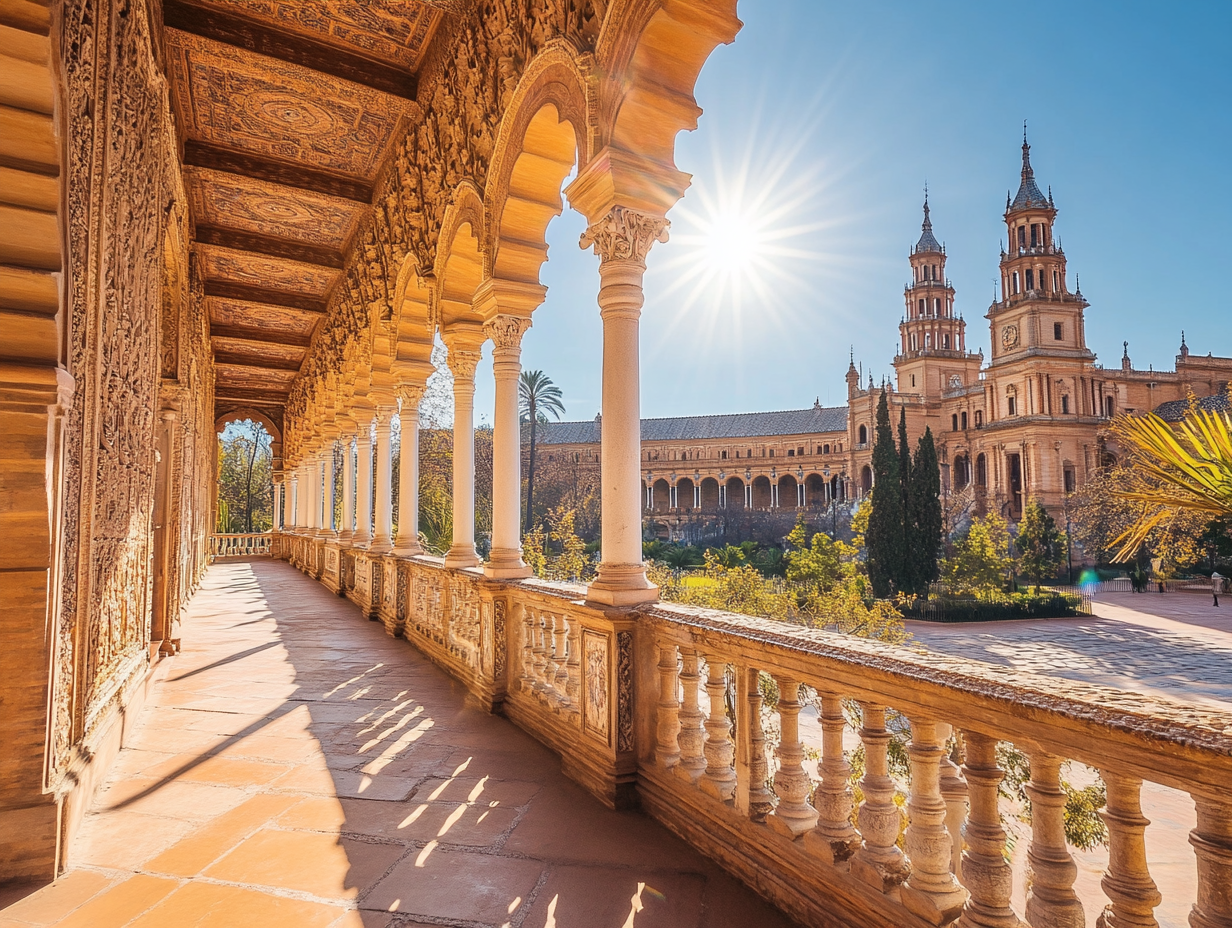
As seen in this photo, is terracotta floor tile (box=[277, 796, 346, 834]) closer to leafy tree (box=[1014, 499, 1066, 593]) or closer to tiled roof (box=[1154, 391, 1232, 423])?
leafy tree (box=[1014, 499, 1066, 593])

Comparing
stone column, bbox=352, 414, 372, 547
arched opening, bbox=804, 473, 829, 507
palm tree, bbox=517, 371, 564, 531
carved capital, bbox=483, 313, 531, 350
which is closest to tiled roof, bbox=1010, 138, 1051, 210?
arched opening, bbox=804, 473, 829, 507

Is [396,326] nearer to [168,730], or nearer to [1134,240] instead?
[168,730]

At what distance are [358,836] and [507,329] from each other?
159 inches

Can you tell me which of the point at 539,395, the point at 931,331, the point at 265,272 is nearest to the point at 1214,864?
the point at 265,272

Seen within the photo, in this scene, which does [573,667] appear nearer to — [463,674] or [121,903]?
[463,674]

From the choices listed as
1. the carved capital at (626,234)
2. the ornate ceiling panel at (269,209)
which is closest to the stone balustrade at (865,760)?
the carved capital at (626,234)

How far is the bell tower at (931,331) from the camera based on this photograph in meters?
62.1

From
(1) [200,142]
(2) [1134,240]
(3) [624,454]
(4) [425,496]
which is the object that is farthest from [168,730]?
(2) [1134,240]

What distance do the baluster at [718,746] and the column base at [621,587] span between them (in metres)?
0.82

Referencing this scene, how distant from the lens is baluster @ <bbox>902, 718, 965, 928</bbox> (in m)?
2.03

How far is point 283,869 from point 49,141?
10.5 ft

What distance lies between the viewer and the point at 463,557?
6812mm

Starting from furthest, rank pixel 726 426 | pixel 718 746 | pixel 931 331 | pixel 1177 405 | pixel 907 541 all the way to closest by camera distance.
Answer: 1. pixel 726 426
2. pixel 931 331
3. pixel 1177 405
4. pixel 907 541
5. pixel 718 746

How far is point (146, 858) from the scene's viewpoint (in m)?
3.02
